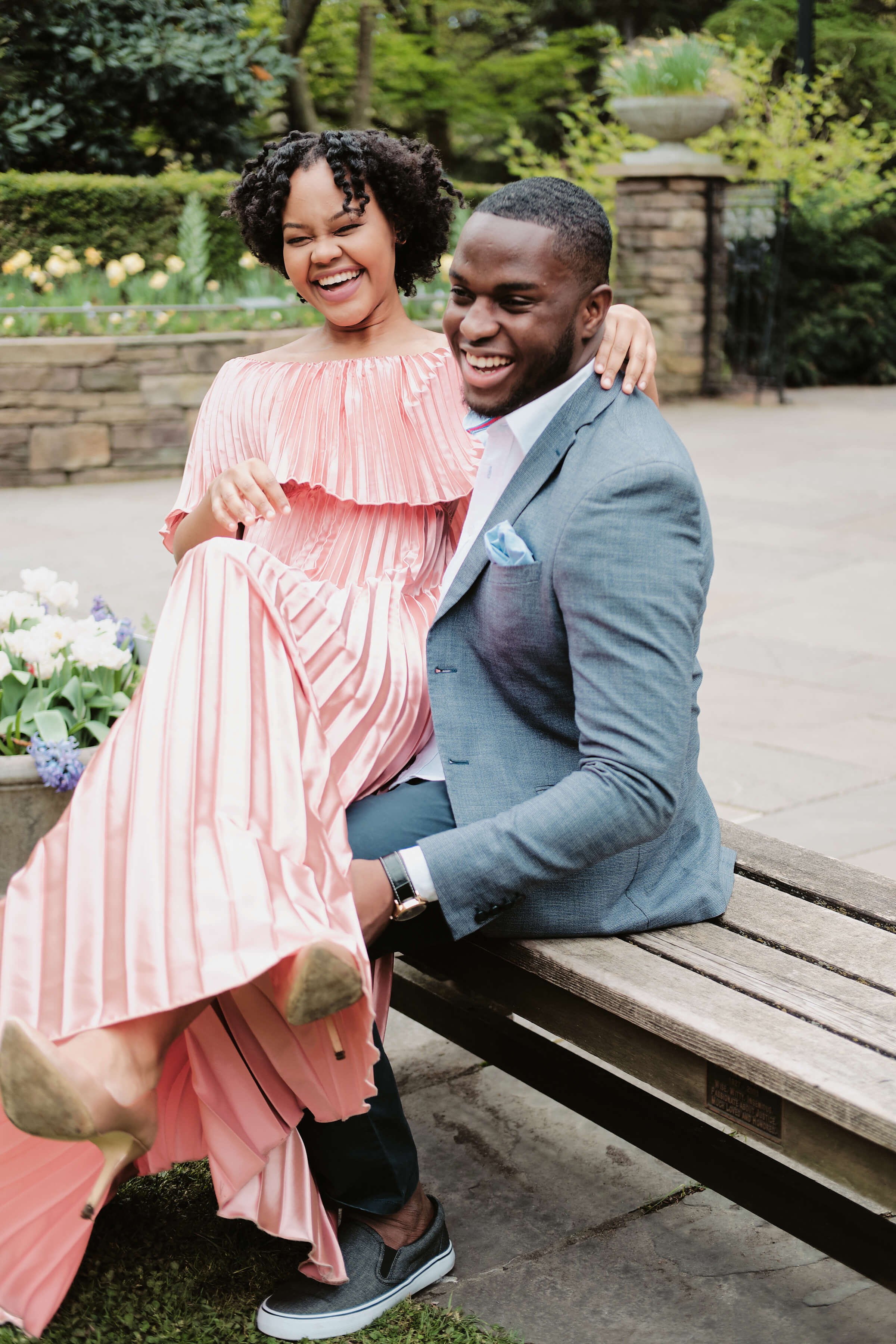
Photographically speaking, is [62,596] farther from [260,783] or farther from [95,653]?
[260,783]

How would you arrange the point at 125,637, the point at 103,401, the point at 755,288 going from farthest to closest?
1. the point at 755,288
2. the point at 103,401
3. the point at 125,637

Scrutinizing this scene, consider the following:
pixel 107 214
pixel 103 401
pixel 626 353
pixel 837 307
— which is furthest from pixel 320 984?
pixel 837 307

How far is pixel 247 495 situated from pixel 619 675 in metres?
0.76

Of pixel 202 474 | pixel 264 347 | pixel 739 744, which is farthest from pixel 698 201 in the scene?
pixel 202 474

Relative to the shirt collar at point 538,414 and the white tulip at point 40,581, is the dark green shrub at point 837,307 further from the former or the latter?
the shirt collar at point 538,414

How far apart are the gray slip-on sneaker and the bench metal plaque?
66cm

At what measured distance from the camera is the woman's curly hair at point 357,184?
2697mm

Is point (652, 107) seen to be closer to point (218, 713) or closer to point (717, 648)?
point (717, 648)

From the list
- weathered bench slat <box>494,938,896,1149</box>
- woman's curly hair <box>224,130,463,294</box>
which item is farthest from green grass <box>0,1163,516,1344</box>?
woman's curly hair <box>224,130,463,294</box>

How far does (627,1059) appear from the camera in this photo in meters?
2.04

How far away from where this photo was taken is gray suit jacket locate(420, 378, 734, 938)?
6.48 ft

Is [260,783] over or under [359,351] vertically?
under

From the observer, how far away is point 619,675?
1.97 metres

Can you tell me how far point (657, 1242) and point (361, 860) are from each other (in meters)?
0.95
